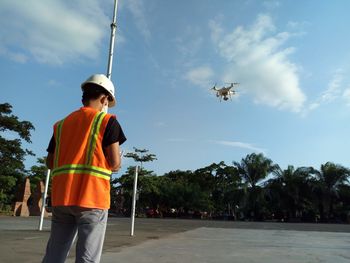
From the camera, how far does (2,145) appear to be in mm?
37562

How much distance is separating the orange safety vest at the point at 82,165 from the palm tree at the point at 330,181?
198 feet

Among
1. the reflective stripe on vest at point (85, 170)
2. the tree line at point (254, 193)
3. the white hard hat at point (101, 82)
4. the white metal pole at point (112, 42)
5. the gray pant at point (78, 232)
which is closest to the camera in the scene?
the gray pant at point (78, 232)

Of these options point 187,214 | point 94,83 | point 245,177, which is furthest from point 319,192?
point 94,83

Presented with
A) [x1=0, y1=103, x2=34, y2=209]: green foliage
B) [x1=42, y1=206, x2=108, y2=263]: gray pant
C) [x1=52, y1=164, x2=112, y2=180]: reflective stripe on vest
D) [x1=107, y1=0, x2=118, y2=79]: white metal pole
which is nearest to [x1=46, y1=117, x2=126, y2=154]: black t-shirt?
[x1=52, y1=164, x2=112, y2=180]: reflective stripe on vest

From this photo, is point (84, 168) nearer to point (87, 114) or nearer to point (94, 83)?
point (87, 114)

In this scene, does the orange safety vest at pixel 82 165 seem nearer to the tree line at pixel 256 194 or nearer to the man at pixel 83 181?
the man at pixel 83 181

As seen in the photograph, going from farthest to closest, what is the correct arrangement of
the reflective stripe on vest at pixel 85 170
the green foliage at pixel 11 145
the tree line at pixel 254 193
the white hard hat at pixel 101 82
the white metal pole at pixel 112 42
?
the tree line at pixel 254 193, the green foliage at pixel 11 145, the white metal pole at pixel 112 42, the white hard hat at pixel 101 82, the reflective stripe on vest at pixel 85 170

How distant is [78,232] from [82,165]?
1.48 ft

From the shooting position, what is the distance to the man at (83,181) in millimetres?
2783

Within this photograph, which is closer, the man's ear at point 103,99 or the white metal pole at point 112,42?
the man's ear at point 103,99

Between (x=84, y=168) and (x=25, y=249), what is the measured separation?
18.6ft

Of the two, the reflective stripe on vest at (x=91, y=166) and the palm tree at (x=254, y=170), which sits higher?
the palm tree at (x=254, y=170)

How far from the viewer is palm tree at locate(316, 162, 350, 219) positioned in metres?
59.2

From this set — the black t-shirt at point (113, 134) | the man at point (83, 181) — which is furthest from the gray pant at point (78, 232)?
the black t-shirt at point (113, 134)
